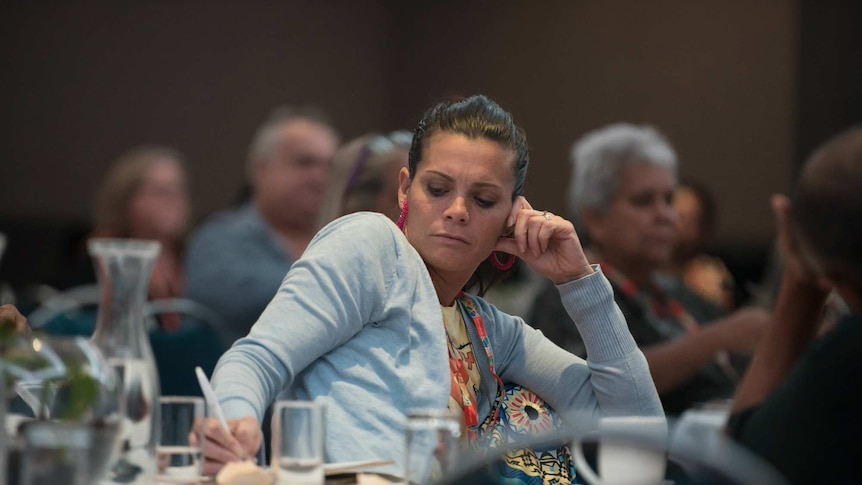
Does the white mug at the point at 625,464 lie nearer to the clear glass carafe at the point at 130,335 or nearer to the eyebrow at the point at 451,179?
the clear glass carafe at the point at 130,335

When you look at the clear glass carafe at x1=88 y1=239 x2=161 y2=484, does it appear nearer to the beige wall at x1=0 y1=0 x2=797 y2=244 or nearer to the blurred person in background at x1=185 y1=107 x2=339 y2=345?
the blurred person in background at x1=185 y1=107 x2=339 y2=345

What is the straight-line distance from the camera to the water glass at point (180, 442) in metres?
1.28

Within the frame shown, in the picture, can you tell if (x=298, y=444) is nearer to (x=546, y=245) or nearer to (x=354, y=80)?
(x=546, y=245)

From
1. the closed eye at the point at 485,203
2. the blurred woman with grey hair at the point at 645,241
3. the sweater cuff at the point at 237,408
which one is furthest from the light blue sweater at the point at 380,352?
the blurred woman with grey hair at the point at 645,241

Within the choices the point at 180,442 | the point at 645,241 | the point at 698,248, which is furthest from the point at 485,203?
the point at 698,248

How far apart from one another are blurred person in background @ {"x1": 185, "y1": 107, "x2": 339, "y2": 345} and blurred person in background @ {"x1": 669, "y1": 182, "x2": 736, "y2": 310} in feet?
5.65

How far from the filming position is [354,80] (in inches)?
324

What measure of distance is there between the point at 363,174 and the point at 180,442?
1.64m

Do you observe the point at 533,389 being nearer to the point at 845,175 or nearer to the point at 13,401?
the point at 845,175

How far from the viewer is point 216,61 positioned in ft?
25.4

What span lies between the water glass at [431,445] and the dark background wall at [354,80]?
536 cm

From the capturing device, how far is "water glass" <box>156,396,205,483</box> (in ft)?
4.20

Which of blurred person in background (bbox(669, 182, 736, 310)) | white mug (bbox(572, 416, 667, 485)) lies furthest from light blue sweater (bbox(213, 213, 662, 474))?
blurred person in background (bbox(669, 182, 736, 310))

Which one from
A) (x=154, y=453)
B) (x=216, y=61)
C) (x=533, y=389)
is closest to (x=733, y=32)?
(x=216, y=61)
